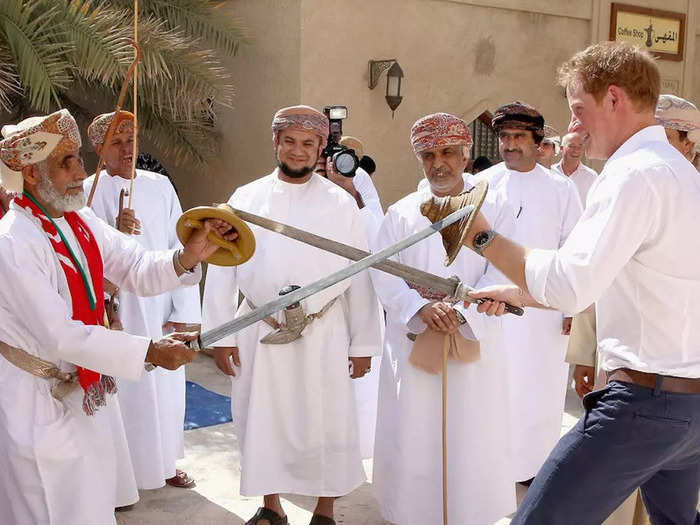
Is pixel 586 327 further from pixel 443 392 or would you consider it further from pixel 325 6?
pixel 325 6

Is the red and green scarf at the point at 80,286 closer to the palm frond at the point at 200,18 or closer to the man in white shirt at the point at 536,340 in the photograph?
the man in white shirt at the point at 536,340

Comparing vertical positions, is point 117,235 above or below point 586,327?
above

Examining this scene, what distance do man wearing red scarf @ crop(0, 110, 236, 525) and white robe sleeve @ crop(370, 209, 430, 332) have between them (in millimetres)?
1155

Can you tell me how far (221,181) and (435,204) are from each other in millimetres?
6824

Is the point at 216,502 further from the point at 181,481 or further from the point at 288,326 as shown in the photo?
the point at 288,326

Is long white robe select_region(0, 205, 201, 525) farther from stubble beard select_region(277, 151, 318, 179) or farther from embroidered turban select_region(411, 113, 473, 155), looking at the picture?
embroidered turban select_region(411, 113, 473, 155)

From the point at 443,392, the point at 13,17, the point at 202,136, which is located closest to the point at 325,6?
the point at 202,136

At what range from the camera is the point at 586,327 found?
12.5 ft

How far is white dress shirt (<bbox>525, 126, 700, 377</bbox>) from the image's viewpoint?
248cm

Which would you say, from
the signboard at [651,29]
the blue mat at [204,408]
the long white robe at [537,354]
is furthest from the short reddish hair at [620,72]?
the signboard at [651,29]

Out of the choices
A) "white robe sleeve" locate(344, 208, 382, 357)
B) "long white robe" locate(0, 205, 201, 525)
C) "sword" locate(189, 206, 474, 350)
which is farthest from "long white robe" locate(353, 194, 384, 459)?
"sword" locate(189, 206, 474, 350)

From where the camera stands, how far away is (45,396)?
3.12 m

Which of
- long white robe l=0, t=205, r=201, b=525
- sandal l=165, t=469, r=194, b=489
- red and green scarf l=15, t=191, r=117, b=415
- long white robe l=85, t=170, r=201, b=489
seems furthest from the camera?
sandal l=165, t=469, r=194, b=489

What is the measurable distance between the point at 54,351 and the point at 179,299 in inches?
89.0
